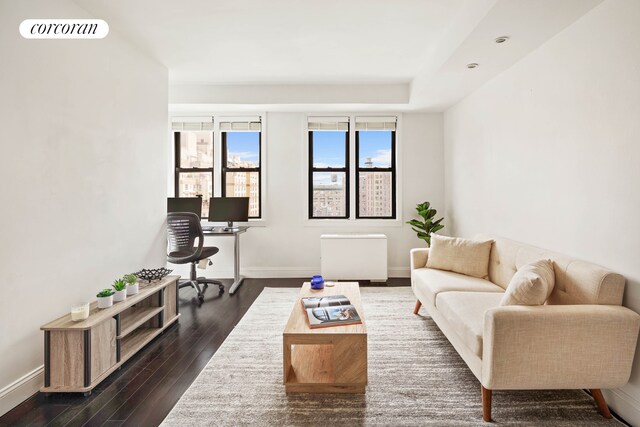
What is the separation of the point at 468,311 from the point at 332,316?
921 millimetres

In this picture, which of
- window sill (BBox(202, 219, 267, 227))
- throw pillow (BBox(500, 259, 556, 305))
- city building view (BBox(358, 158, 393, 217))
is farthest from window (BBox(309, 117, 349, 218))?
throw pillow (BBox(500, 259, 556, 305))

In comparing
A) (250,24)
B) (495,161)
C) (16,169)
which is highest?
(250,24)

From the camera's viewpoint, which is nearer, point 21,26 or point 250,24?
point 21,26

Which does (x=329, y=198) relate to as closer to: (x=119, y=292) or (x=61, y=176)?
(x=119, y=292)

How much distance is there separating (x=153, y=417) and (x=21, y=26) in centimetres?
252

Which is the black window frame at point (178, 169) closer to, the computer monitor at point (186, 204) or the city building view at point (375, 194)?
the computer monitor at point (186, 204)

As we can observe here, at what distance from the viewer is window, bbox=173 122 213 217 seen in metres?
5.11

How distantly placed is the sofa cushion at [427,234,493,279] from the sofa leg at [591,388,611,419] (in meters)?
1.29

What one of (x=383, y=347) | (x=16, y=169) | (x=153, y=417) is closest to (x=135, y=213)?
(x=16, y=169)

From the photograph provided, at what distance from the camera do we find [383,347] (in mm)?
2625

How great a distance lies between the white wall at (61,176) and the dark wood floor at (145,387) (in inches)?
10.1

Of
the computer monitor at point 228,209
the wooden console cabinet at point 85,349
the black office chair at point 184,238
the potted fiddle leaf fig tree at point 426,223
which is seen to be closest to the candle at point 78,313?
the wooden console cabinet at point 85,349

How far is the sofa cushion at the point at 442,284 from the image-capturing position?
8.77ft

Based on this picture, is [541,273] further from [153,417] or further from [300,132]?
[300,132]
